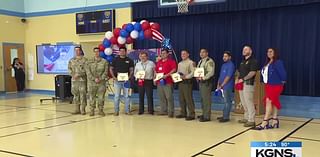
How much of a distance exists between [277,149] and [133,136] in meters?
3.41

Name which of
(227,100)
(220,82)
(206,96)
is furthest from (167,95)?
(227,100)

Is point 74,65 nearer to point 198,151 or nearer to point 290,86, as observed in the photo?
point 198,151

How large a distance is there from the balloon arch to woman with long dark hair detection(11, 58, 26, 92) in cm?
556

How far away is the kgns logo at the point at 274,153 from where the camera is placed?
2154 millimetres

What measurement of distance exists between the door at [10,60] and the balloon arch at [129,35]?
19.7 ft

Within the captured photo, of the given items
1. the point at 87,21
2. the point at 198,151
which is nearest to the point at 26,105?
the point at 87,21

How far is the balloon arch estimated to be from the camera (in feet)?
26.3

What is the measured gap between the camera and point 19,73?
12.6m

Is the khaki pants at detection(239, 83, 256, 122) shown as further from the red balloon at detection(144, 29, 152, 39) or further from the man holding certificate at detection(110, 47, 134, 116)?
the red balloon at detection(144, 29, 152, 39)

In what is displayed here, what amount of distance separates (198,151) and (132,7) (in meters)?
7.05

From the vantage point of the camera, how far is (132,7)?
10.6 m

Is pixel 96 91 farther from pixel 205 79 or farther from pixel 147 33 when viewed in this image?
pixel 205 79

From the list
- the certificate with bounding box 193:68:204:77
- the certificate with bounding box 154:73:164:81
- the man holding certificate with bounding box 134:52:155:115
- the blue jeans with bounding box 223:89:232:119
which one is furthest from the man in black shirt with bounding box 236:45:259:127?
the man holding certificate with bounding box 134:52:155:115

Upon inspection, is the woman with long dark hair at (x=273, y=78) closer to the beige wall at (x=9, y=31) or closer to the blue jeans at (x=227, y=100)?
the blue jeans at (x=227, y=100)
